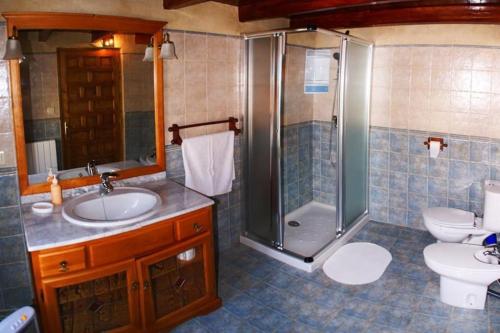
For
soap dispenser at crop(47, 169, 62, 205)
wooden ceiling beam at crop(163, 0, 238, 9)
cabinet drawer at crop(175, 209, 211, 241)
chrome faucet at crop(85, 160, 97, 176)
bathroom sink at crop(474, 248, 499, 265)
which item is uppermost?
wooden ceiling beam at crop(163, 0, 238, 9)

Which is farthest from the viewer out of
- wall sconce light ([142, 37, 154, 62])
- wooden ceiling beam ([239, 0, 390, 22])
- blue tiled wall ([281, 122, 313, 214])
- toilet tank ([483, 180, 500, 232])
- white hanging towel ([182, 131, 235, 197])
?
blue tiled wall ([281, 122, 313, 214])

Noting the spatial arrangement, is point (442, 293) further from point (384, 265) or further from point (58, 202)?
point (58, 202)

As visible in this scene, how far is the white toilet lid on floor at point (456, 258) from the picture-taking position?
105 inches

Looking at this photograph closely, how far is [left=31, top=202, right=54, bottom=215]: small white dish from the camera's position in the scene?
7.64ft

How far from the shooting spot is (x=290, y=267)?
337 centimetres

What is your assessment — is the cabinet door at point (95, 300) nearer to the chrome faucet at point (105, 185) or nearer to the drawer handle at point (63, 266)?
the drawer handle at point (63, 266)

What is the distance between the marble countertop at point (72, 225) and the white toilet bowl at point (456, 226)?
200 centimetres

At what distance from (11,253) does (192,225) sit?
1.13 m

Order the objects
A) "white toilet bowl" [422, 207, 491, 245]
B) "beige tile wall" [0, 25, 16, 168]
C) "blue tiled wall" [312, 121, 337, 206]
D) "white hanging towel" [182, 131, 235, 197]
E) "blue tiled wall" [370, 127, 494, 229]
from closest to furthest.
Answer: "beige tile wall" [0, 25, 16, 168] < "white hanging towel" [182, 131, 235, 197] < "white toilet bowl" [422, 207, 491, 245] < "blue tiled wall" [370, 127, 494, 229] < "blue tiled wall" [312, 121, 337, 206]

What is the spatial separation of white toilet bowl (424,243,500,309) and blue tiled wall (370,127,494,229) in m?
0.99

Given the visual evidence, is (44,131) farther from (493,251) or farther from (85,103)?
(493,251)

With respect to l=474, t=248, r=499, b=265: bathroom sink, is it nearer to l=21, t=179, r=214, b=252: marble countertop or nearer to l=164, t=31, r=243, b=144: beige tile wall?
l=21, t=179, r=214, b=252: marble countertop

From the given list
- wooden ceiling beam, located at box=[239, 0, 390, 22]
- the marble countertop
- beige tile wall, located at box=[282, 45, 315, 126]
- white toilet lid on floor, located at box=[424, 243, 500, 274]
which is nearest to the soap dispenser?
the marble countertop

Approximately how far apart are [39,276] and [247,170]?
1.98 m
